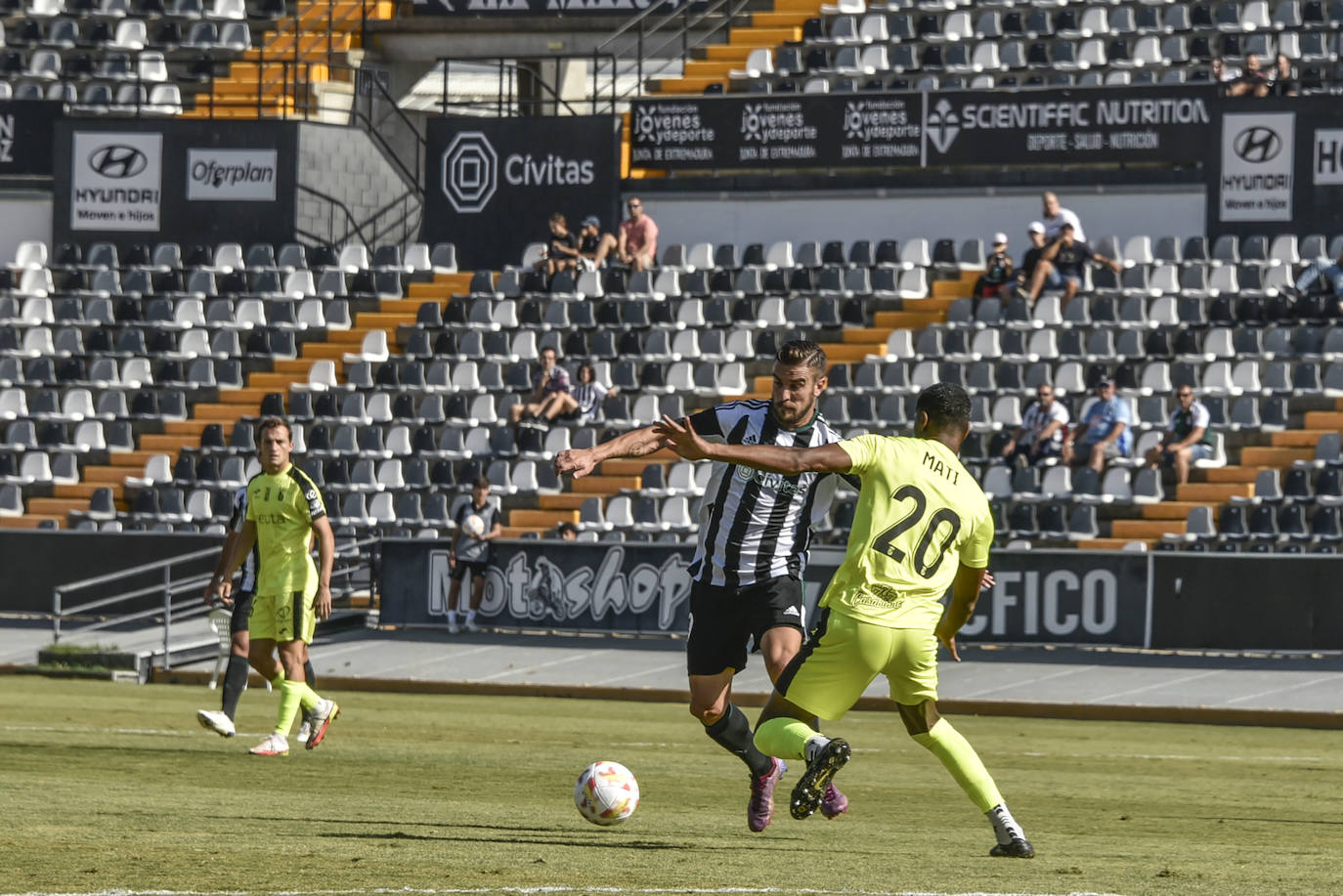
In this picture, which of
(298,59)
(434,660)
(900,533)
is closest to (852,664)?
(900,533)

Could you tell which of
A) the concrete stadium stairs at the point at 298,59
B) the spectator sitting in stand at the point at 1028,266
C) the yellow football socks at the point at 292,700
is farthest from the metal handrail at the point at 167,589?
the concrete stadium stairs at the point at 298,59

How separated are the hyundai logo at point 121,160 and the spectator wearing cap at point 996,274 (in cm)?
1510

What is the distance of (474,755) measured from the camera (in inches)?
585

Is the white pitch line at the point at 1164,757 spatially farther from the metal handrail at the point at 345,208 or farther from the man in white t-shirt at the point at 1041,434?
the metal handrail at the point at 345,208

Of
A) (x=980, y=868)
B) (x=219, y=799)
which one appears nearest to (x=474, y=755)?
(x=219, y=799)

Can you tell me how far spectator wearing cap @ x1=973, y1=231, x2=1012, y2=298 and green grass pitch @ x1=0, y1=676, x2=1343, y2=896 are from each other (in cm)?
1086

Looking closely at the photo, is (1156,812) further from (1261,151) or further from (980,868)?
(1261,151)

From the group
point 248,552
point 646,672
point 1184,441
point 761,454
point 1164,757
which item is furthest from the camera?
point 1184,441

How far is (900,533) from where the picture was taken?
869 cm

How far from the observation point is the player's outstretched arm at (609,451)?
8352 mm

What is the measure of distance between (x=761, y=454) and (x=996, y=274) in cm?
2127

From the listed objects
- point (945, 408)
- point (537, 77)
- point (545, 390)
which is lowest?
point (945, 408)

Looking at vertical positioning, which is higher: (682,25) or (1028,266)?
(682,25)

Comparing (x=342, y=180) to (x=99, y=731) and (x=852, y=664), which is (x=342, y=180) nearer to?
(x=99, y=731)
